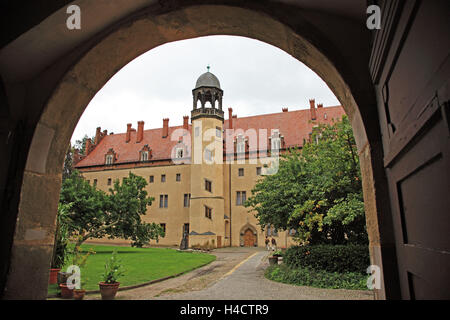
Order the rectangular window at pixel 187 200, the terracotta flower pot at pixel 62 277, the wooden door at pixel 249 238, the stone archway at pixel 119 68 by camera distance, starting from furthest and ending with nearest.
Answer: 1. the rectangular window at pixel 187 200
2. the wooden door at pixel 249 238
3. the terracotta flower pot at pixel 62 277
4. the stone archway at pixel 119 68

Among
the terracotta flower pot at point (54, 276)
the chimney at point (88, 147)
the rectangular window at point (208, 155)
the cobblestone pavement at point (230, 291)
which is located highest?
the chimney at point (88, 147)

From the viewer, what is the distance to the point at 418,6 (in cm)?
162

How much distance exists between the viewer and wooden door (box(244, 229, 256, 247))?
102 ft

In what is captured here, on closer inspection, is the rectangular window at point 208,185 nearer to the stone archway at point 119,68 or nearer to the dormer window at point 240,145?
→ the dormer window at point 240,145

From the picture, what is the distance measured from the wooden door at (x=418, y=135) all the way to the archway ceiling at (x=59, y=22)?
27.7 inches

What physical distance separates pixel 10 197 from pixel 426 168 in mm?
3578

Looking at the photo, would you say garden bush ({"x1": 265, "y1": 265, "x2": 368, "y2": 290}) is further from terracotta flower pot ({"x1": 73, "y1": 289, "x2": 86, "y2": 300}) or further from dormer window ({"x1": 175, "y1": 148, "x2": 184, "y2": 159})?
dormer window ({"x1": 175, "y1": 148, "x2": 184, "y2": 159})

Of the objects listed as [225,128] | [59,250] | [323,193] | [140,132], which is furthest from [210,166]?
[59,250]

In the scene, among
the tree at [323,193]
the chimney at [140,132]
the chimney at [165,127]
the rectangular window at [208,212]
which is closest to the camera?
the tree at [323,193]

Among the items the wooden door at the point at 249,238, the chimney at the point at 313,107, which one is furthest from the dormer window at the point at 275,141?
the wooden door at the point at 249,238

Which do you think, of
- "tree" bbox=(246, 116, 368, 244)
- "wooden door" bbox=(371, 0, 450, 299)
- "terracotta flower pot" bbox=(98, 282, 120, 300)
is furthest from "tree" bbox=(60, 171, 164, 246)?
"wooden door" bbox=(371, 0, 450, 299)

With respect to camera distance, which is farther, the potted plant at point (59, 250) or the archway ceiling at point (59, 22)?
the potted plant at point (59, 250)

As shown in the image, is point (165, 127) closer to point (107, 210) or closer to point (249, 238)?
point (249, 238)

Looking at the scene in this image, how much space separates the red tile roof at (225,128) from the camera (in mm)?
32906
